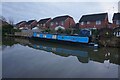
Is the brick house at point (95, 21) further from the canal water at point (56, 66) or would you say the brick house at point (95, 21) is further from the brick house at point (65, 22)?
the canal water at point (56, 66)

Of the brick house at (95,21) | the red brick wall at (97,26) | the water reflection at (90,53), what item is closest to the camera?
the water reflection at (90,53)

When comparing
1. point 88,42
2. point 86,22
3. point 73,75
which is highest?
point 86,22

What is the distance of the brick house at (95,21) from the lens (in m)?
26.8

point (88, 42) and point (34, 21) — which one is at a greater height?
point (34, 21)

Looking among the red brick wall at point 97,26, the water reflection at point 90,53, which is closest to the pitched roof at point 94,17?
the red brick wall at point 97,26

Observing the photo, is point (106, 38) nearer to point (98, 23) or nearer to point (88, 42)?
point (88, 42)

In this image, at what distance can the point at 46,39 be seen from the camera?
22219 mm

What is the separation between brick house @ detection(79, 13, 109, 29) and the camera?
26812 millimetres

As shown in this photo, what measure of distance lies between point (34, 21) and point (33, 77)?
40.2 metres

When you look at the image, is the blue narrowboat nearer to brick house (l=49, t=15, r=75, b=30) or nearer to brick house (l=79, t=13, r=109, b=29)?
brick house (l=79, t=13, r=109, b=29)

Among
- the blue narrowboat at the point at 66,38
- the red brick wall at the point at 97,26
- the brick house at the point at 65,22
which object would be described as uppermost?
the brick house at the point at 65,22

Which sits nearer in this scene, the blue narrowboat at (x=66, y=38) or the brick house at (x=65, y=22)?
the blue narrowboat at (x=66, y=38)

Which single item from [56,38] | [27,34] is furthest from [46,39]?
[27,34]

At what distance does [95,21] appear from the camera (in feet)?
90.7
